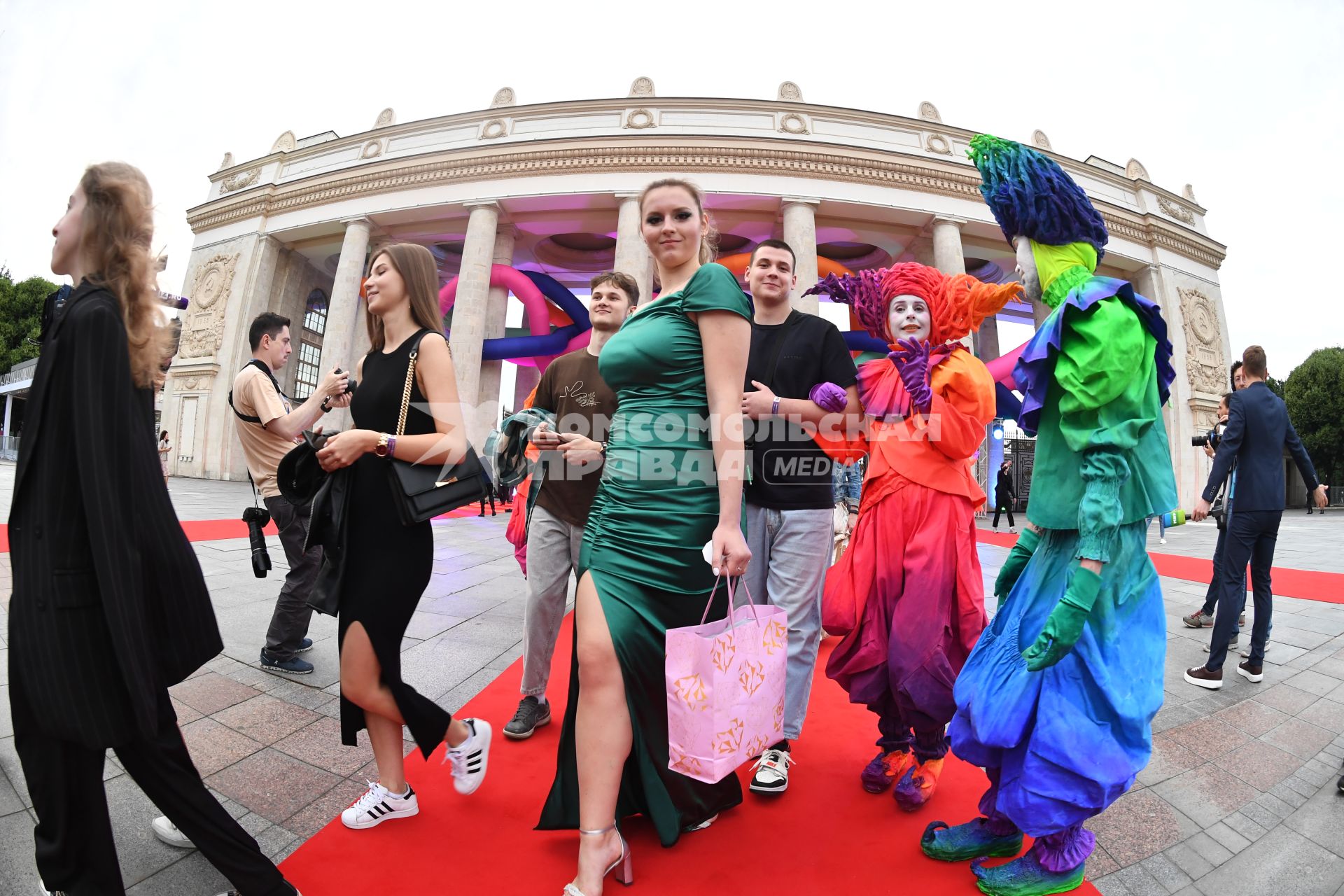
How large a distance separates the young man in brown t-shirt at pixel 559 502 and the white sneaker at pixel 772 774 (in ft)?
3.39

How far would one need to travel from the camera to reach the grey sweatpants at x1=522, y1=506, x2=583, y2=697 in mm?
2754

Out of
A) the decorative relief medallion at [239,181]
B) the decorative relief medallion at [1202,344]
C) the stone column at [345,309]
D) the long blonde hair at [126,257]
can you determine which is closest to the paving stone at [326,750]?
the long blonde hair at [126,257]

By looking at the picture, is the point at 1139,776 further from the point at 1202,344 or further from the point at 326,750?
the point at 1202,344

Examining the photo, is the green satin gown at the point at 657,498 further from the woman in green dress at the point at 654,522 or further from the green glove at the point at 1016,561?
the green glove at the point at 1016,561

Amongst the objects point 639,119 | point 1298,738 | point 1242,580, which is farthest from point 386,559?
point 639,119

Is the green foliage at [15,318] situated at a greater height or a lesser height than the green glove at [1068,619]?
greater

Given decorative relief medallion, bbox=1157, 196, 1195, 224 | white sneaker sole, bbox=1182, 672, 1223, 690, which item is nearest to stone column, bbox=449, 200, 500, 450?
white sneaker sole, bbox=1182, 672, 1223, 690

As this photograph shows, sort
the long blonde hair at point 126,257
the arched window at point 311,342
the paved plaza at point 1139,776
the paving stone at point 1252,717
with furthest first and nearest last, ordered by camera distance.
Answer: the arched window at point 311,342 < the paving stone at point 1252,717 < the paved plaza at point 1139,776 < the long blonde hair at point 126,257

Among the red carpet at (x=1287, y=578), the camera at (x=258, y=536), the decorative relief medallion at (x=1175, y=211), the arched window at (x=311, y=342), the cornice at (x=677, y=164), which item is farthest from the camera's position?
the arched window at (x=311, y=342)

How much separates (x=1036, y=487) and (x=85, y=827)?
251 centimetres

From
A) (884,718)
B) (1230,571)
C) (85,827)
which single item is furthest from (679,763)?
(1230,571)

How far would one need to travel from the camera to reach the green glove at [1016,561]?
184 cm

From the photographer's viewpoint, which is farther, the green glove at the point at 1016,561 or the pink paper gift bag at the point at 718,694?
the green glove at the point at 1016,561

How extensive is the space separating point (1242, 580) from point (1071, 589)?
340 centimetres
